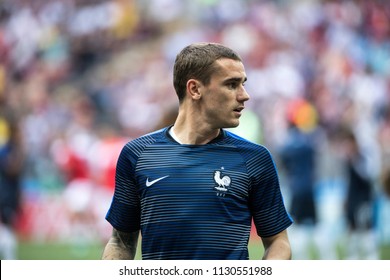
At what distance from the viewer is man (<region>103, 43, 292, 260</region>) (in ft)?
14.6

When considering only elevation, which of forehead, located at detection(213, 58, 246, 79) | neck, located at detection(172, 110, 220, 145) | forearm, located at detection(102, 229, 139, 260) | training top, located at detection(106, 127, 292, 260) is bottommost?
forearm, located at detection(102, 229, 139, 260)

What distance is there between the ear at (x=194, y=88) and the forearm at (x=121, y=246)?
2.57ft

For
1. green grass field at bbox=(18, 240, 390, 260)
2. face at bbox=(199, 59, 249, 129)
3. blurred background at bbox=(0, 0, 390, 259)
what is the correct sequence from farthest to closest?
1. green grass field at bbox=(18, 240, 390, 260)
2. blurred background at bbox=(0, 0, 390, 259)
3. face at bbox=(199, 59, 249, 129)

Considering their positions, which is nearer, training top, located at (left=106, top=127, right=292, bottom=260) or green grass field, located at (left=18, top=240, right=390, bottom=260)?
training top, located at (left=106, top=127, right=292, bottom=260)

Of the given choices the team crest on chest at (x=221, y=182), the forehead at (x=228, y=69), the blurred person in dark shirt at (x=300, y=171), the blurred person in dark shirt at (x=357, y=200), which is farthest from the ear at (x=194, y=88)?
the blurred person in dark shirt at (x=300, y=171)

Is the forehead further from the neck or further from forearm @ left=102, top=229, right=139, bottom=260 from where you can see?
forearm @ left=102, top=229, right=139, bottom=260

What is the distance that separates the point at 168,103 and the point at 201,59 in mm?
10227

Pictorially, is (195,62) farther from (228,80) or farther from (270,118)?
(270,118)

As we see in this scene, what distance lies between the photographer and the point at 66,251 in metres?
17.0

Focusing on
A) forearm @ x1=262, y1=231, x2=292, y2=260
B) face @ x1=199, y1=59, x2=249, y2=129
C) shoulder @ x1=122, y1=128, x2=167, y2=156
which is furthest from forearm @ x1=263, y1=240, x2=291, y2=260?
shoulder @ x1=122, y1=128, x2=167, y2=156

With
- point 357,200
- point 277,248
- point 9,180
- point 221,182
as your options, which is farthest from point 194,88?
point 357,200

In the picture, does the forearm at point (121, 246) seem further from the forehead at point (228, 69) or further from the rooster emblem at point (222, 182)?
the forehead at point (228, 69)

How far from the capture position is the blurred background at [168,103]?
47.4 feet

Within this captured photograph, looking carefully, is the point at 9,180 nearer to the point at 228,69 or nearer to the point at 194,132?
the point at 194,132
